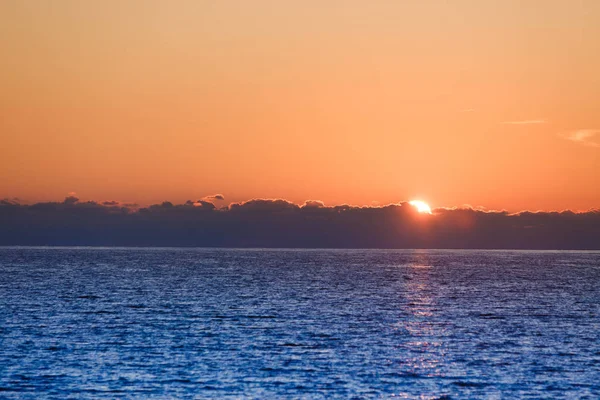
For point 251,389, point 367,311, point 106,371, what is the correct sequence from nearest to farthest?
point 251,389 < point 106,371 < point 367,311

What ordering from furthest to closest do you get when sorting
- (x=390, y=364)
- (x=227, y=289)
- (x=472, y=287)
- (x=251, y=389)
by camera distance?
1. (x=472, y=287)
2. (x=227, y=289)
3. (x=390, y=364)
4. (x=251, y=389)

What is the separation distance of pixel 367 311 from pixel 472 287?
60.2 metres

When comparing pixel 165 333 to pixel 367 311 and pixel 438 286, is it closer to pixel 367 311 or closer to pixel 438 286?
pixel 367 311

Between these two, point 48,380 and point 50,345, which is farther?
point 50,345

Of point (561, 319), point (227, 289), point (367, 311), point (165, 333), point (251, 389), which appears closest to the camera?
point (251, 389)

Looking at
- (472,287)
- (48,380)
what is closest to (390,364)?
(48,380)

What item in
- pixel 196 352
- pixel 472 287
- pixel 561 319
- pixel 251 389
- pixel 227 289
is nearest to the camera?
pixel 251 389

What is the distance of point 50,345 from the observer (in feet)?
194

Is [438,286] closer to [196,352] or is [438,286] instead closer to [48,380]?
[196,352]

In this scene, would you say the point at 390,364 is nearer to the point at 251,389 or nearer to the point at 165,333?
the point at 251,389

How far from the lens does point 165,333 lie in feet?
221

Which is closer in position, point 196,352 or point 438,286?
point 196,352

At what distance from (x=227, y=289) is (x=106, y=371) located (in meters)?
80.5

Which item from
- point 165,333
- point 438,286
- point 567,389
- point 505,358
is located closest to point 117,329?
point 165,333
